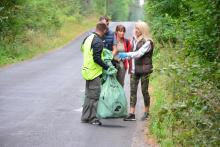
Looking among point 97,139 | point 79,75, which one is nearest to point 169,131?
point 97,139

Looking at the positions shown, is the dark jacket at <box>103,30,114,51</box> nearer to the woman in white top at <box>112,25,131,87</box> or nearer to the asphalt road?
the woman in white top at <box>112,25,131,87</box>

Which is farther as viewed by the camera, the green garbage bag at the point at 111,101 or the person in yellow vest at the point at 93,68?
the green garbage bag at the point at 111,101

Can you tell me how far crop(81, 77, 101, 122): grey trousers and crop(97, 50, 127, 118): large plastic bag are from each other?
9 centimetres

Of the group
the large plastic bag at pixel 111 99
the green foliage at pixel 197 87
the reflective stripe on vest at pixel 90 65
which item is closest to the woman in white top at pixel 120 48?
the large plastic bag at pixel 111 99

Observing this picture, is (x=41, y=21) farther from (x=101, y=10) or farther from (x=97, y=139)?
(x=101, y=10)

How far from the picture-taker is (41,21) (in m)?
33.1

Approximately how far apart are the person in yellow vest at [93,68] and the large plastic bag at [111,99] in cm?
12

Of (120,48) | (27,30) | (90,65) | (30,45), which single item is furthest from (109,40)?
(27,30)

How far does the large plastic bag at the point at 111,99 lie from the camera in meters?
10.5

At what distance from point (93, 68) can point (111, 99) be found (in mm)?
702

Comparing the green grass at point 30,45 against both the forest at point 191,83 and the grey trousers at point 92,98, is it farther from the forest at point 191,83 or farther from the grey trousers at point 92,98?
the grey trousers at point 92,98

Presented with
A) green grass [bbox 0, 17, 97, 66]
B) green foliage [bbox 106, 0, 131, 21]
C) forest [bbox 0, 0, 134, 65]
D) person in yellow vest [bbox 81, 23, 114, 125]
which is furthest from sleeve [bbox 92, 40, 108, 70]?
green foliage [bbox 106, 0, 131, 21]

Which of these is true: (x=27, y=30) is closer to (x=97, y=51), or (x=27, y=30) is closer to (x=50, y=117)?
(x=50, y=117)

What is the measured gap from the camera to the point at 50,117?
36.3 feet
